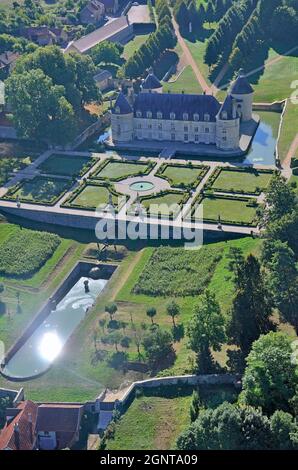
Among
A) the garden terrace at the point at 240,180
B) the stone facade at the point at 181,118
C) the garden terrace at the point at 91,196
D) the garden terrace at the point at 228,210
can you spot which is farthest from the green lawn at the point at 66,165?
the garden terrace at the point at 228,210

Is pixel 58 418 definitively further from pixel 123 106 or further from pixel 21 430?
pixel 123 106

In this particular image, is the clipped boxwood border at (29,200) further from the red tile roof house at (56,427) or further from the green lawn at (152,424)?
the green lawn at (152,424)

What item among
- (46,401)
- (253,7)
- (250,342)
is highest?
(253,7)

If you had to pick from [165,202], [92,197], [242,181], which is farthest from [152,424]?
[242,181]

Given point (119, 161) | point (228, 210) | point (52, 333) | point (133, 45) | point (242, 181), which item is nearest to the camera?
point (52, 333)
